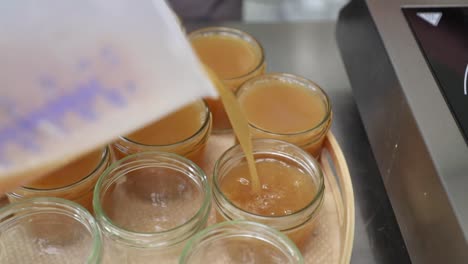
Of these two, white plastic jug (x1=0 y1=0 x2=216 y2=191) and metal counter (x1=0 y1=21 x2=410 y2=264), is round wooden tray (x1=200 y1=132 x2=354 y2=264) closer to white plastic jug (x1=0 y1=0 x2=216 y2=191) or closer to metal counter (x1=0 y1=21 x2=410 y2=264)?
metal counter (x1=0 y1=21 x2=410 y2=264)

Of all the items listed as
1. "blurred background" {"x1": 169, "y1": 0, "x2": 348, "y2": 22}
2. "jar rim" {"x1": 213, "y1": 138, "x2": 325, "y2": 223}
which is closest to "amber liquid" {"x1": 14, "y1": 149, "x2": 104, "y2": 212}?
"jar rim" {"x1": 213, "y1": 138, "x2": 325, "y2": 223}

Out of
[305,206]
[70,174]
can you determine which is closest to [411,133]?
[305,206]

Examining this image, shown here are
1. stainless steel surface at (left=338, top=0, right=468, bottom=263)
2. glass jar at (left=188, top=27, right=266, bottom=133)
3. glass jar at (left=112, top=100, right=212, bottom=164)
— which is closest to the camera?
stainless steel surface at (left=338, top=0, right=468, bottom=263)

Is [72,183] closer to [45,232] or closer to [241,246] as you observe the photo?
[45,232]

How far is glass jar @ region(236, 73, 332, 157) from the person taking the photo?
2.13 feet

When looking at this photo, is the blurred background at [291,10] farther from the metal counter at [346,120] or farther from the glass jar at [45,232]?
the glass jar at [45,232]

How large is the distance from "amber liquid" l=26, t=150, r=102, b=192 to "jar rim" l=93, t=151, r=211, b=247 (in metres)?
0.02

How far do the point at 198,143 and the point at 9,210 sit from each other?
210mm

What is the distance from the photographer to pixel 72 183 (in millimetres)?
587

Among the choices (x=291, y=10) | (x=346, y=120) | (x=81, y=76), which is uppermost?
(x=81, y=76)

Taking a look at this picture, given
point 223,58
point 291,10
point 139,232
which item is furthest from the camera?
point 291,10

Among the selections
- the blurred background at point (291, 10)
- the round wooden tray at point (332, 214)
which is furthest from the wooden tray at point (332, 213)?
the blurred background at point (291, 10)

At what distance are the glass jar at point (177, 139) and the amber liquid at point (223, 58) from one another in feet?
0.19

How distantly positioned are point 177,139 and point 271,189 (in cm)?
12
